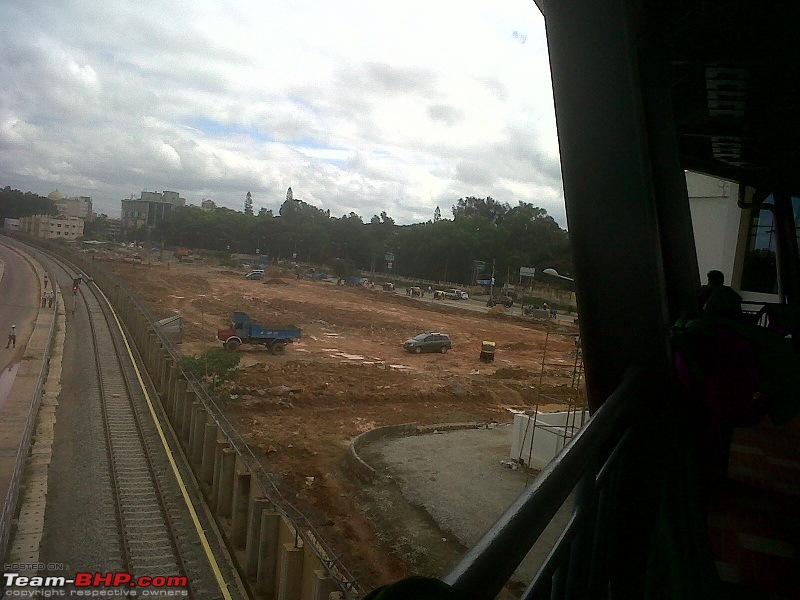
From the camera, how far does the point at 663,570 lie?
0.75m

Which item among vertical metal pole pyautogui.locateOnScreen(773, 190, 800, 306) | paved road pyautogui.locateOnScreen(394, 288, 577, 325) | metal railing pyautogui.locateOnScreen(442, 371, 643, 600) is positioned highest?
vertical metal pole pyautogui.locateOnScreen(773, 190, 800, 306)

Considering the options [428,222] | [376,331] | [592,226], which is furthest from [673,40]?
[428,222]

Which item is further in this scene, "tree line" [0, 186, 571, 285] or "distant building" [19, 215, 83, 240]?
"distant building" [19, 215, 83, 240]

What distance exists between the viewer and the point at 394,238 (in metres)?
21.6

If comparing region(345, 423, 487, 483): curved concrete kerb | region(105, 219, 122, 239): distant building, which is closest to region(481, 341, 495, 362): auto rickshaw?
region(345, 423, 487, 483): curved concrete kerb

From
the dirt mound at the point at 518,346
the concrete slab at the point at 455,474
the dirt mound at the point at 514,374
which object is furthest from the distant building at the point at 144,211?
the concrete slab at the point at 455,474

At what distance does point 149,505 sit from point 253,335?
20.4 ft

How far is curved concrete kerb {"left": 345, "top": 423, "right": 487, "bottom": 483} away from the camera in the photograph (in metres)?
5.70

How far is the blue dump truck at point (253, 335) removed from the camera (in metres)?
11.0

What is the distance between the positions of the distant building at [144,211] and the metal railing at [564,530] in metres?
31.4

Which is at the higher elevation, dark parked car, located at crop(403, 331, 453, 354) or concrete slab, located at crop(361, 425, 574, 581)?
dark parked car, located at crop(403, 331, 453, 354)

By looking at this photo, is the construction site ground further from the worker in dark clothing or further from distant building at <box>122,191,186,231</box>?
distant building at <box>122,191,186,231</box>

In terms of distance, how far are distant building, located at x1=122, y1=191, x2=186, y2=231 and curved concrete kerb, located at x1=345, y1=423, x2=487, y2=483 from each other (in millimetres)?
25636

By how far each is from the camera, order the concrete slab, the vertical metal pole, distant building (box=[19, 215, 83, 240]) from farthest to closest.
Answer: distant building (box=[19, 215, 83, 240]) → the concrete slab → the vertical metal pole
